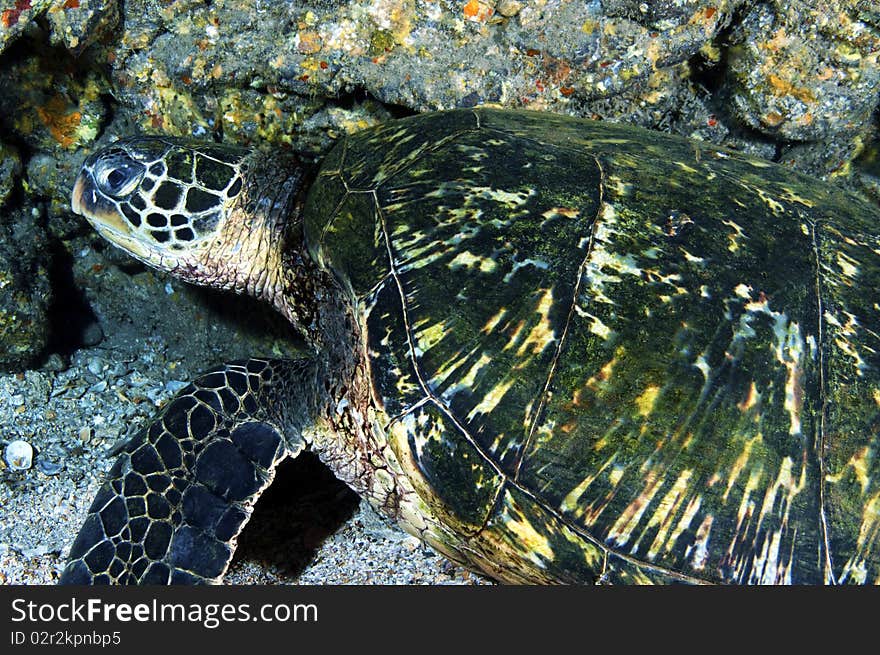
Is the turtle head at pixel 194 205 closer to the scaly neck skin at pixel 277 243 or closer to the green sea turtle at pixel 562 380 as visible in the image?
the scaly neck skin at pixel 277 243

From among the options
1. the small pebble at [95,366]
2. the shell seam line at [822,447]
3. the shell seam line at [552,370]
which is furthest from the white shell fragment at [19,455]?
the shell seam line at [822,447]

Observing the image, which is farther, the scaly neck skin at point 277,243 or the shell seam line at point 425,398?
the scaly neck skin at point 277,243

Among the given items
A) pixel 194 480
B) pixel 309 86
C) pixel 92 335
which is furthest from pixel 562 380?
pixel 92 335

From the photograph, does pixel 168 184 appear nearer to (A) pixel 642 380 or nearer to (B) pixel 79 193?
(B) pixel 79 193

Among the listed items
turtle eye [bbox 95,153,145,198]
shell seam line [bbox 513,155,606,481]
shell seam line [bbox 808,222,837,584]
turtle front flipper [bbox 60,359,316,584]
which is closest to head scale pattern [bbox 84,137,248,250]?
turtle eye [bbox 95,153,145,198]

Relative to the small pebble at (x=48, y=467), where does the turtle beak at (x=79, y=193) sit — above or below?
above

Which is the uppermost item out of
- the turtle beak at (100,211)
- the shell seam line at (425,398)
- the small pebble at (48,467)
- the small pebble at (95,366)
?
the shell seam line at (425,398)

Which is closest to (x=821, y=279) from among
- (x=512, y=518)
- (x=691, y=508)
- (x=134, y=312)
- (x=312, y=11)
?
(x=691, y=508)
